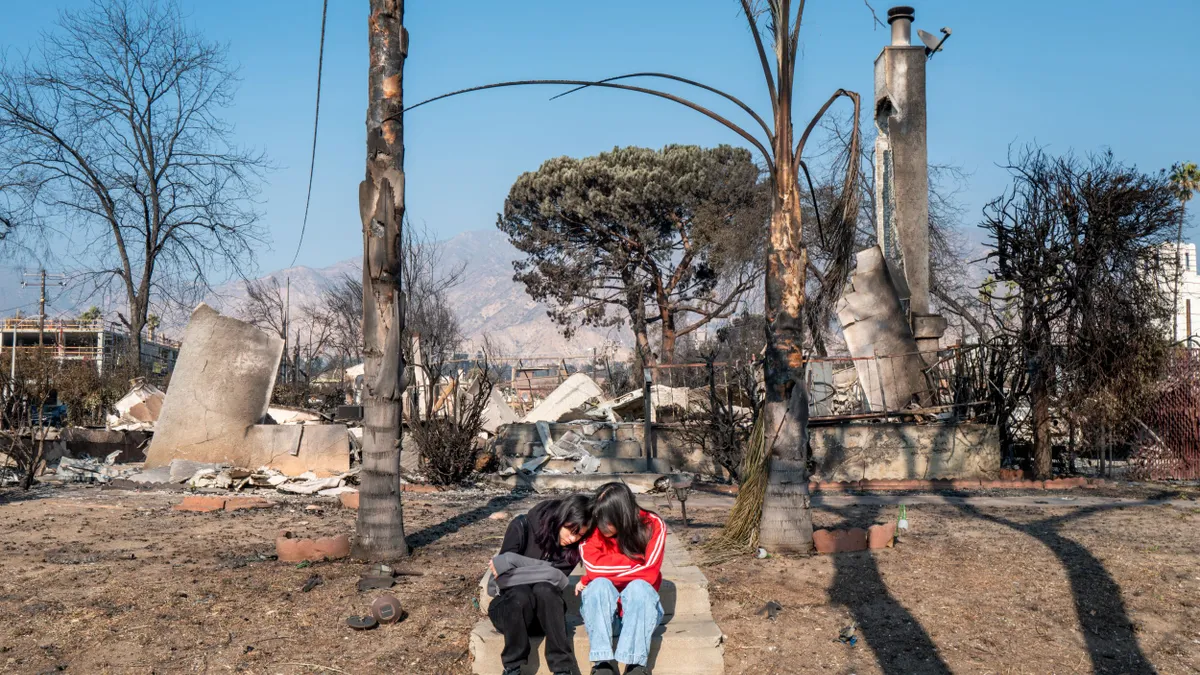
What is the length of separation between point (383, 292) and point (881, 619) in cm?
385

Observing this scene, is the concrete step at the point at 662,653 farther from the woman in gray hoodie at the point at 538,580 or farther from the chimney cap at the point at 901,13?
the chimney cap at the point at 901,13

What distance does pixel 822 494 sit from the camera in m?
11.6

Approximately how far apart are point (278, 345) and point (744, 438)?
20.4ft

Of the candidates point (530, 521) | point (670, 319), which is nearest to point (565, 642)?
point (530, 521)

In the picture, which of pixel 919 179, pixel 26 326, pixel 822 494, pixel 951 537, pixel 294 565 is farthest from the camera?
pixel 26 326

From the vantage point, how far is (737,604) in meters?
5.86

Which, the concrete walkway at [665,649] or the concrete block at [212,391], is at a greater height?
the concrete block at [212,391]

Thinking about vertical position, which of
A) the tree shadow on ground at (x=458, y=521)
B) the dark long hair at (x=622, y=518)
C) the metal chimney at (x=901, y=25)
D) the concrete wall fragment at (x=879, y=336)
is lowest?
the tree shadow on ground at (x=458, y=521)

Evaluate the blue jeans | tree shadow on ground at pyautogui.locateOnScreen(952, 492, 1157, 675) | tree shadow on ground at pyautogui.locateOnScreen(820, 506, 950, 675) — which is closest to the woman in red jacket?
the blue jeans

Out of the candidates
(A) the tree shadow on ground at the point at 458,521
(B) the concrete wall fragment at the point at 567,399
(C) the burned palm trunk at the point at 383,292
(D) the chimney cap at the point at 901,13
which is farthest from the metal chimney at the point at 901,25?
(C) the burned palm trunk at the point at 383,292

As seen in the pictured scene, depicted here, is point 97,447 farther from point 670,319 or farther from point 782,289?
point 670,319

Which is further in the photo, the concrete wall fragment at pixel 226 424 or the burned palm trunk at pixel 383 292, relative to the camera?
the concrete wall fragment at pixel 226 424

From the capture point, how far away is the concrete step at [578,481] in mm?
12078

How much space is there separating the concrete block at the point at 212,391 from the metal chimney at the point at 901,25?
34.5 ft
